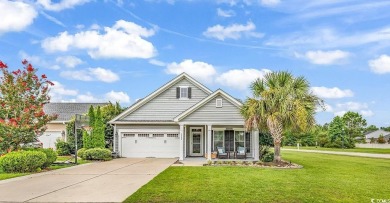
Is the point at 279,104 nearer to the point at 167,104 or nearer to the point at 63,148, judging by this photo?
the point at 167,104

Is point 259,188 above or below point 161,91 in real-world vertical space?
below

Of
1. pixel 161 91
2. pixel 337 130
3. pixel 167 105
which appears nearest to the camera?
pixel 167 105

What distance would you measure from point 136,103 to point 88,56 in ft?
17.4

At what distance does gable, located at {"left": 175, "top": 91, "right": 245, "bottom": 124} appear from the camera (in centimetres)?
2483

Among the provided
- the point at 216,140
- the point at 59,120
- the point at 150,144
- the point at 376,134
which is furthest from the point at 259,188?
the point at 376,134

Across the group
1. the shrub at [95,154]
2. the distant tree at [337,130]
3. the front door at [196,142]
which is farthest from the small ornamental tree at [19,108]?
the distant tree at [337,130]

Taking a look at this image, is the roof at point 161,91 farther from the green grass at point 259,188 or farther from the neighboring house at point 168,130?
the green grass at point 259,188

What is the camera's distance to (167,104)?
29281mm

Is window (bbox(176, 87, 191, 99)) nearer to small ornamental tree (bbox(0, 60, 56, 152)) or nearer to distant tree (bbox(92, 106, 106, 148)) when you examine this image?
distant tree (bbox(92, 106, 106, 148))

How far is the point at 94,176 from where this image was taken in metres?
16.0

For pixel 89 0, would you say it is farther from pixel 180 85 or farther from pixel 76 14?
pixel 180 85

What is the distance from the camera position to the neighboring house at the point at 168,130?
27.6 meters

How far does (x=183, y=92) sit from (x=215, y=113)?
541 centimetres

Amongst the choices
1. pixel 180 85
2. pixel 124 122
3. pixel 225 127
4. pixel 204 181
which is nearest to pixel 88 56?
pixel 124 122
